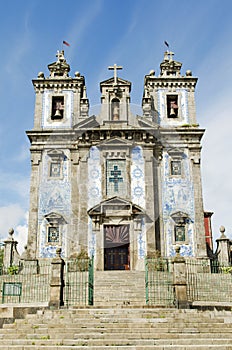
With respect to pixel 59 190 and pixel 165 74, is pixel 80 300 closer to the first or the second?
pixel 59 190

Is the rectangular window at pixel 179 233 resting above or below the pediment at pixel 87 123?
below

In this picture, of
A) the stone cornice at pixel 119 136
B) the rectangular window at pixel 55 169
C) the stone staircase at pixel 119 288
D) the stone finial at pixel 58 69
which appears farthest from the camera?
the stone finial at pixel 58 69

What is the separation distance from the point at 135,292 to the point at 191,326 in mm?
6002

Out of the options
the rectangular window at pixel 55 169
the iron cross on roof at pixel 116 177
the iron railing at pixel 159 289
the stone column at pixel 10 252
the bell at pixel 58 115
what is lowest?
the iron railing at pixel 159 289

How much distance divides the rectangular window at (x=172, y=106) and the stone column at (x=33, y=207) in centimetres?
784

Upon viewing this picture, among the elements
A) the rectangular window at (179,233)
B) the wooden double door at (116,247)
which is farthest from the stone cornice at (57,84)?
the rectangular window at (179,233)

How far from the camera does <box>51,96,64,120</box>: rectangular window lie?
24.1 meters

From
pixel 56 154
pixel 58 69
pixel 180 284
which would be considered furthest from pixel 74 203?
pixel 180 284

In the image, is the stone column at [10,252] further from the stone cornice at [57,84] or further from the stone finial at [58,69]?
the stone finial at [58,69]

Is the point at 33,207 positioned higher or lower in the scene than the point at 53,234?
higher

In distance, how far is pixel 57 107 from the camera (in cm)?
2453

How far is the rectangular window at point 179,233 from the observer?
70.1ft

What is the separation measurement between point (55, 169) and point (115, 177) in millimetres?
3317

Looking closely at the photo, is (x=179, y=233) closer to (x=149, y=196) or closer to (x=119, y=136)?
(x=149, y=196)
